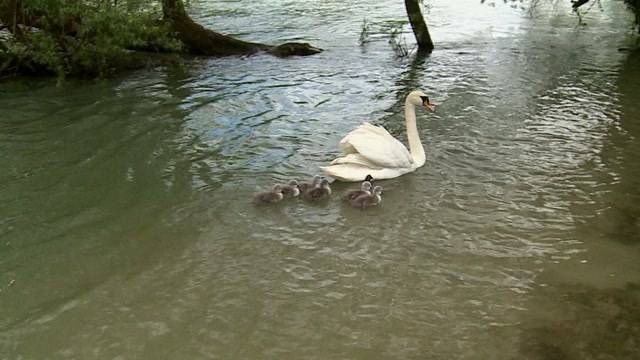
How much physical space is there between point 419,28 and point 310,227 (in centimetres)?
1149

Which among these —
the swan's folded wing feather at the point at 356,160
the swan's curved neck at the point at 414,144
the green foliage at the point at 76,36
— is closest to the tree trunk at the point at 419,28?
the green foliage at the point at 76,36

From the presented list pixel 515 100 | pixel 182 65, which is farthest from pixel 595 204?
pixel 182 65

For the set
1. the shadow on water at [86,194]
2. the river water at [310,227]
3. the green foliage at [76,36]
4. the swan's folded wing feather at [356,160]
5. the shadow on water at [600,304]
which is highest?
the green foliage at [76,36]

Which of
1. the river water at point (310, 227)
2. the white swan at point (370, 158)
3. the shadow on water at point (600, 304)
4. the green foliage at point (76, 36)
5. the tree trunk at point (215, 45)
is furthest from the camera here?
the tree trunk at point (215, 45)

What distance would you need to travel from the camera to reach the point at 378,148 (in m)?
8.20

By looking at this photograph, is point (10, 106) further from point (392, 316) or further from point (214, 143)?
point (392, 316)

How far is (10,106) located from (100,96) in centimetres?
157

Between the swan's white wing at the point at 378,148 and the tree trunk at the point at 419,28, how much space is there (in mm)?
9508

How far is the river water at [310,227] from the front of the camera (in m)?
5.04

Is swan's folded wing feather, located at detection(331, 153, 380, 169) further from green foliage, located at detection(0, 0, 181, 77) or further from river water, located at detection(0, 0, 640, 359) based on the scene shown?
green foliage, located at detection(0, 0, 181, 77)

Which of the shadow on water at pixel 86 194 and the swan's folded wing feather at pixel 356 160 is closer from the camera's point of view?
the shadow on water at pixel 86 194

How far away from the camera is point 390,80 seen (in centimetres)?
1394

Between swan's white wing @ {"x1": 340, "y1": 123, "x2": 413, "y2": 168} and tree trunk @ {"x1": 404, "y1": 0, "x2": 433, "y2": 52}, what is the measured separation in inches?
374

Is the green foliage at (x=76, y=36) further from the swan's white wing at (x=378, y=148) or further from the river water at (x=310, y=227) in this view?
the swan's white wing at (x=378, y=148)
